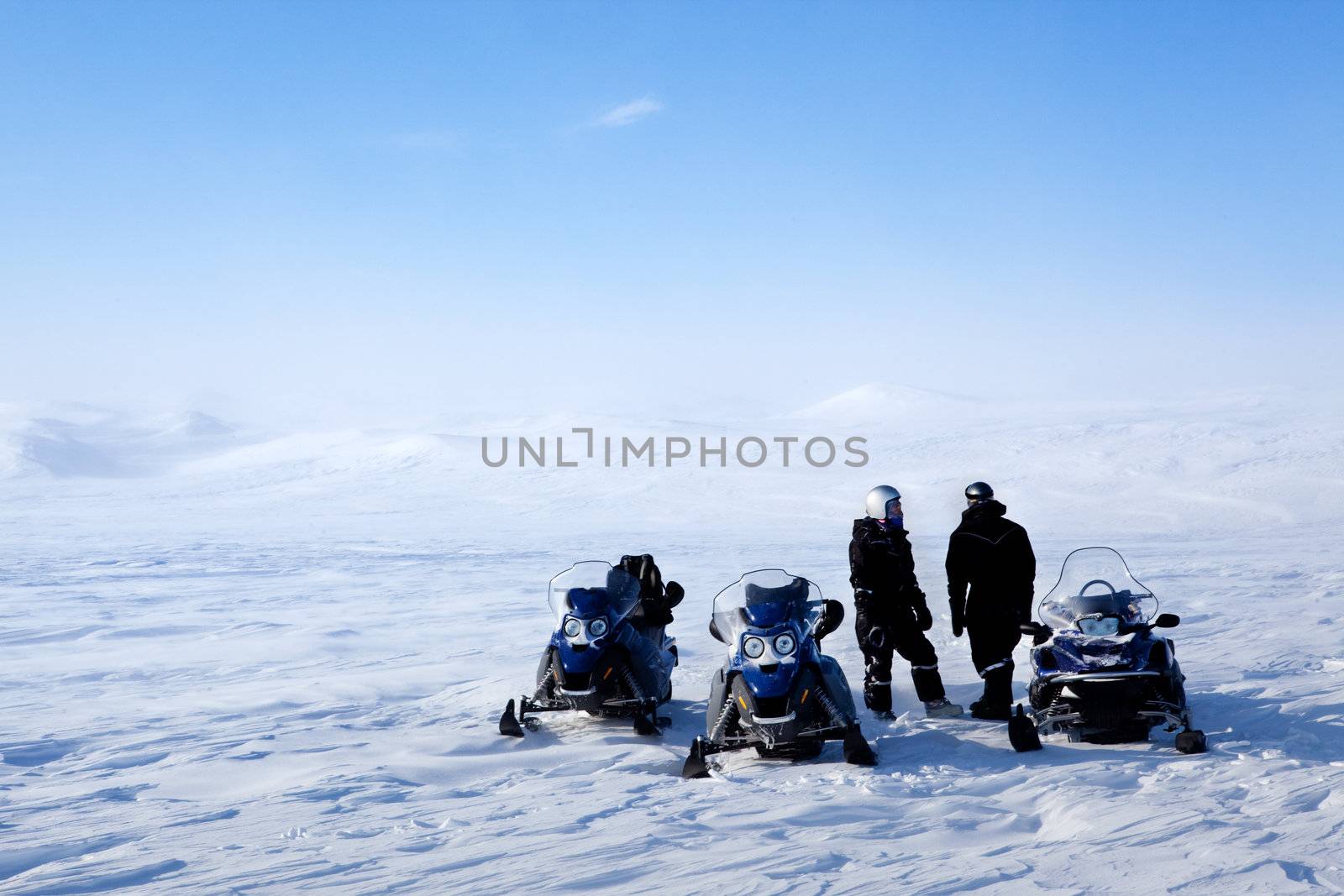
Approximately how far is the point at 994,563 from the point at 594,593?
9.30 feet

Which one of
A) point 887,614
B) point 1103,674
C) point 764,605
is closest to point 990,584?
point 887,614

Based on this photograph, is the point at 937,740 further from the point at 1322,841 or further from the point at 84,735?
the point at 84,735

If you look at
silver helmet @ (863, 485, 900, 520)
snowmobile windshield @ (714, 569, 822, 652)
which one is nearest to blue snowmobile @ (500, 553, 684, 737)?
snowmobile windshield @ (714, 569, 822, 652)

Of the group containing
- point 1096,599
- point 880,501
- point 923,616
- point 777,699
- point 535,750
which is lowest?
point 535,750

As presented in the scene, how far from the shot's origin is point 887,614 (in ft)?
24.6

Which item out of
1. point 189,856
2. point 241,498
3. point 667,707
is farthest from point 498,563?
point 241,498

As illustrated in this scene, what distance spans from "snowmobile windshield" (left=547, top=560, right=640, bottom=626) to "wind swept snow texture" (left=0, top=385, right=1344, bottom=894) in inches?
31.7

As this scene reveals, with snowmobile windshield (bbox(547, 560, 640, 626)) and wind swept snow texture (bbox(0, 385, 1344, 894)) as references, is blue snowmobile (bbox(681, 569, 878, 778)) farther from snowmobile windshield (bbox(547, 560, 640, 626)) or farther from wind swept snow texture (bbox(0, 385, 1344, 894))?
snowmobile windshield (bbox(547, 560, 640, 626))

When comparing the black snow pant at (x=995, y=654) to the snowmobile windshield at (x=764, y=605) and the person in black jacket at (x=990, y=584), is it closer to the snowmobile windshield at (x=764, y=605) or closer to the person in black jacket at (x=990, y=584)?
the person in black jacket at (x=990, y=584)

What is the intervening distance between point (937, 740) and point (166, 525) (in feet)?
93.8

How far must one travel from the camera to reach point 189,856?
4.70m

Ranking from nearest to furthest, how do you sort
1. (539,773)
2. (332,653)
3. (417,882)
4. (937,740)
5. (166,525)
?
1. (417,882)
2. (539,773)
3. (937,740)
4. (332,653)
5. (166,525)

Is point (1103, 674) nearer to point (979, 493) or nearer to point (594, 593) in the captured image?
point (979, 493)

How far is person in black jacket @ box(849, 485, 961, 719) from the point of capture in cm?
743
